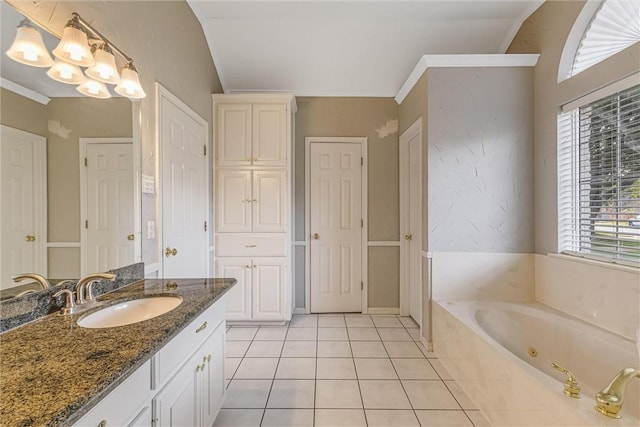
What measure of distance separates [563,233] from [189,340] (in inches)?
104

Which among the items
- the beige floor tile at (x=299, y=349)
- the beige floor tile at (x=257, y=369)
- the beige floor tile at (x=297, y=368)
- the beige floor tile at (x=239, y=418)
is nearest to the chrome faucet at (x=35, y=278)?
the beige floor tile at (x=239, y=418)

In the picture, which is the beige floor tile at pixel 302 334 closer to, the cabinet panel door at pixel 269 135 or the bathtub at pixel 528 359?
the bathtub at pixel 528 359

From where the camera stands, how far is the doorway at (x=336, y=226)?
3426mm

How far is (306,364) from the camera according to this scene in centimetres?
229

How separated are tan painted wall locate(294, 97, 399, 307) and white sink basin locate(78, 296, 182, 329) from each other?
2.10 metres

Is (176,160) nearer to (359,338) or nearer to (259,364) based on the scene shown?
(259,364)

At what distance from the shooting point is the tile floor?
1.71 metres

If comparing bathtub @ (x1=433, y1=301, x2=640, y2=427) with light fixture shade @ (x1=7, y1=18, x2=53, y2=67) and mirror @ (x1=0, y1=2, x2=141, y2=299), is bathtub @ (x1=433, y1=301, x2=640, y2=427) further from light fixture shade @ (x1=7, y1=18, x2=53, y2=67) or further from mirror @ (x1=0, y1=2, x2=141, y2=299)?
light fixture shade @ (x1=7, y1=18, x2=53, y2=67)

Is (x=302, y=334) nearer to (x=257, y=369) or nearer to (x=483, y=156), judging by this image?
(x=257, y=369)

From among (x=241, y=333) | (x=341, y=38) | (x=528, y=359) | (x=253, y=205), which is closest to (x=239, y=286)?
(x=241, y=333)

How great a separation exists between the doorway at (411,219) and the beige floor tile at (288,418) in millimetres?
1460

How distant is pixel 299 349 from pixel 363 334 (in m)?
0.69

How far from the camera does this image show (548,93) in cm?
230

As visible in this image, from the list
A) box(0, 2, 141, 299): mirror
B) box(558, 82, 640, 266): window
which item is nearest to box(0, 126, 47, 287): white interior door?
box(0, 2, 141, 299): mirror
